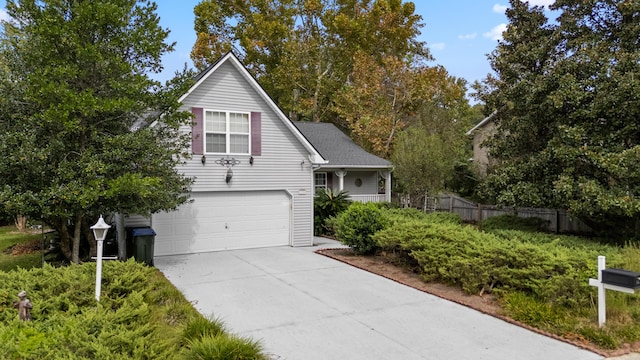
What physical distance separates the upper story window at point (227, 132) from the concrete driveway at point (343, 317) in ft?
12.4

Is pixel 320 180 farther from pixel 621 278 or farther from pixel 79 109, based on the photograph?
pixel 621 278

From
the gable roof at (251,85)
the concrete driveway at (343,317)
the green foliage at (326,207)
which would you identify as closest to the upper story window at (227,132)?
the gable roof at (251,85)

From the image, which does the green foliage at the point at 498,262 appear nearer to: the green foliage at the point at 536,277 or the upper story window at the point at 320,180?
the green foliage at the point at 536,277

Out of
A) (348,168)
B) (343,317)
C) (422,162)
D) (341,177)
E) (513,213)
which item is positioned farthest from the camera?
(348,168)

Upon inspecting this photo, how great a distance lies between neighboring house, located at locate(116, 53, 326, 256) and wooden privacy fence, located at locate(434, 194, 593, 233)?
8459mm

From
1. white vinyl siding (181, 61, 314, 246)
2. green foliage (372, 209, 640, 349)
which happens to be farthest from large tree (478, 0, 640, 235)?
white vinyl siding (181, 61, 314, 246)

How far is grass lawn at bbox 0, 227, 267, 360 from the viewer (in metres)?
4.24

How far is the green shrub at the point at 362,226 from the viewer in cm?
1155

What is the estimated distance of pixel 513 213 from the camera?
55.7ft

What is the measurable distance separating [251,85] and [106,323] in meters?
9.41

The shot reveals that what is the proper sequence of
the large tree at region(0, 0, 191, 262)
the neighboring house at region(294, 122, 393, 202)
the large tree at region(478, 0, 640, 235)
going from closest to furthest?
the large tree at region(0, 0, 191, 262)
the large tree at region(478, 0, 640, 235)
the neighboring house at region(294, 122, 393, 202)

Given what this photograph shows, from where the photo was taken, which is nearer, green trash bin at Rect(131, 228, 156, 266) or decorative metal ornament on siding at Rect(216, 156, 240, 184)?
green trash bin at Rect(131, 228, 156, 266)

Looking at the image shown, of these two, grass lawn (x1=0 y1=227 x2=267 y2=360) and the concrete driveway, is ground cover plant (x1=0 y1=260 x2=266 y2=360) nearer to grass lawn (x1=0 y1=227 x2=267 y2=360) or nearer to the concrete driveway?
grass lawn (x1=0 y1=227 x2=267 y2=360)

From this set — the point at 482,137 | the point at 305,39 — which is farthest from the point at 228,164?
the point at 305,39
